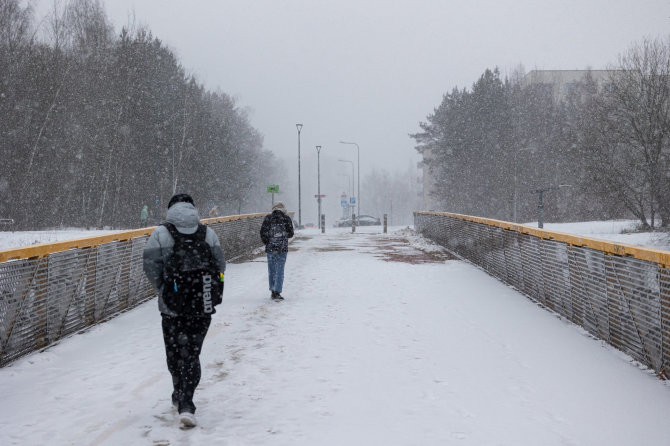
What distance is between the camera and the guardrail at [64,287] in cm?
609

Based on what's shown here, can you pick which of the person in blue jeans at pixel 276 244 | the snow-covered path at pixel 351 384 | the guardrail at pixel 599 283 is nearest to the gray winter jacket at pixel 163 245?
the snow-covered path at pixel 351 384

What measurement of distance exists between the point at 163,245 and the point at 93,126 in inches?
1595

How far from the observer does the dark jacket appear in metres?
10.1

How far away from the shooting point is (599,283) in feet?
22.7

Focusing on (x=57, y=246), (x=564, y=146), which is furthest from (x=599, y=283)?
(x=564, y=146)

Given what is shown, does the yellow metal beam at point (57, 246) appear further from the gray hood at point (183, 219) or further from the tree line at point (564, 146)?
the tree line at point (564, 146)

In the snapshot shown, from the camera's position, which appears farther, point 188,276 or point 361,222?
point 361,222

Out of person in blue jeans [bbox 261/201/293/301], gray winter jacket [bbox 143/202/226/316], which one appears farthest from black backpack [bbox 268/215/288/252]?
gray winter jacket [bbox 143/202/226/316]

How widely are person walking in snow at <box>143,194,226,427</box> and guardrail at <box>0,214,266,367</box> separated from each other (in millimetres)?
2414

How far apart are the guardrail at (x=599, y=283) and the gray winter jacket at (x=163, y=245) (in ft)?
13.3

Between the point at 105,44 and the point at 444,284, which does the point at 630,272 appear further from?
the point at 105,44

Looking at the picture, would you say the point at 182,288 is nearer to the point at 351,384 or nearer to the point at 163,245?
the point at 163,245

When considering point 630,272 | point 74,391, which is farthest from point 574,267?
point 74,391

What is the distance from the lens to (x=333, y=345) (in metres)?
6.81
